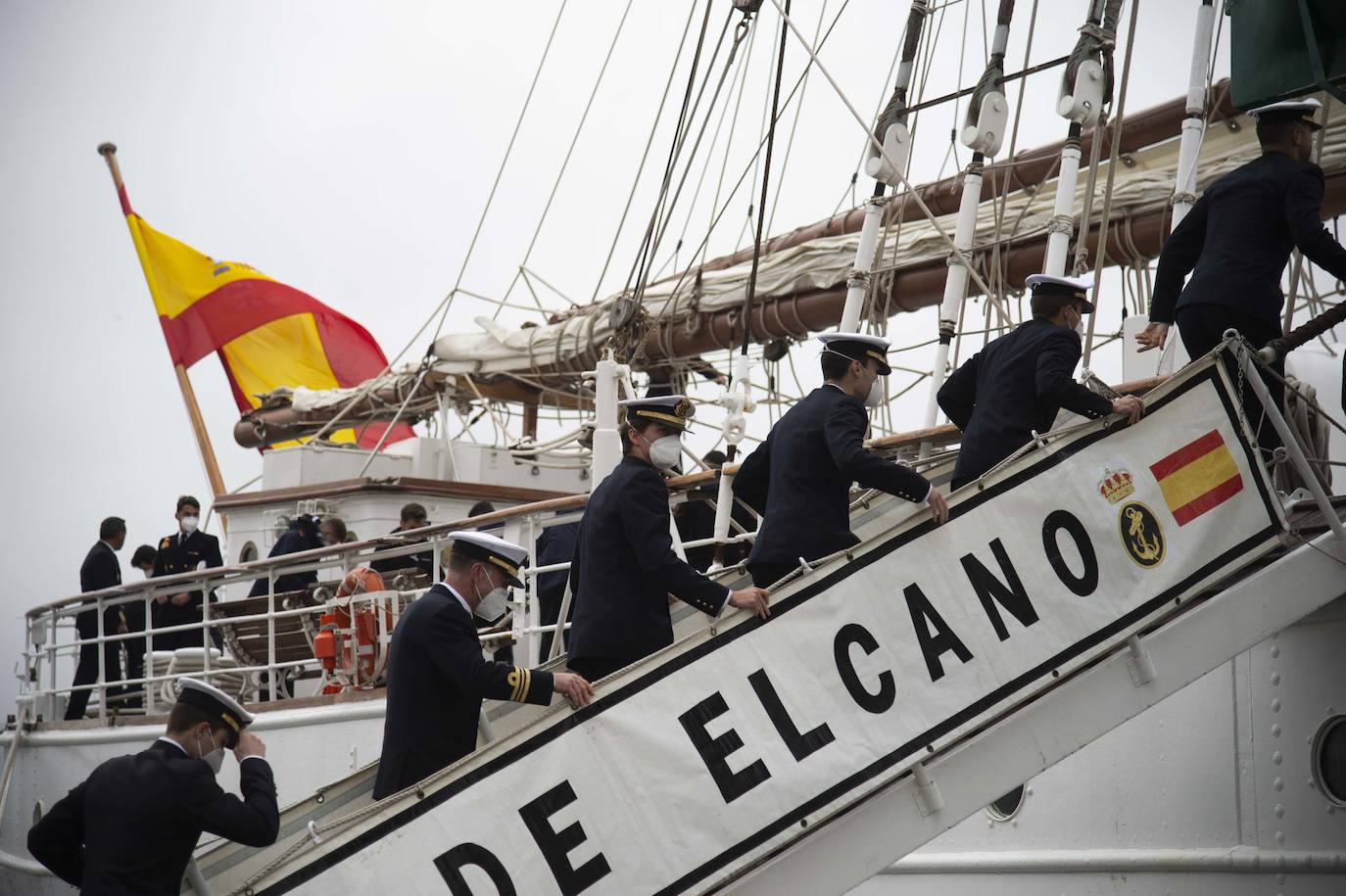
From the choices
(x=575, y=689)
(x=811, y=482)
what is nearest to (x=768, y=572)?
(x=811, y=482)

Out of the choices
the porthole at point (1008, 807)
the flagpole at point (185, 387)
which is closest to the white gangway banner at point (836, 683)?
the porthole at point (1008, 807)

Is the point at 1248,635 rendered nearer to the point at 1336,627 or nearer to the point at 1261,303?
the point at 1336,627

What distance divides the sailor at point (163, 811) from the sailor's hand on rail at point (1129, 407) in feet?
9.22

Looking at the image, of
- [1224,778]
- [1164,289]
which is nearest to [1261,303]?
[1164,289]

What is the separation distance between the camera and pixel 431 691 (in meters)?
4.21

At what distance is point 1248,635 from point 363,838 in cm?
279

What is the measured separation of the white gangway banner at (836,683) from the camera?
3.84 meters

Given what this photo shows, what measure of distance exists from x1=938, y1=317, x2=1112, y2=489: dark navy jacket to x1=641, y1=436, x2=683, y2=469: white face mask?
0.98m

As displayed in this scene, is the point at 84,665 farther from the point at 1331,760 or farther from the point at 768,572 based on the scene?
the point at 1331,760

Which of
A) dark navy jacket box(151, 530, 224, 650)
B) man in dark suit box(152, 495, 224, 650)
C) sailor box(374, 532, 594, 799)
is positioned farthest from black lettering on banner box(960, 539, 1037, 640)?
dark navy jacket box(151, 530, 224, 650)

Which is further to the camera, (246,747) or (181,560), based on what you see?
(181,560)

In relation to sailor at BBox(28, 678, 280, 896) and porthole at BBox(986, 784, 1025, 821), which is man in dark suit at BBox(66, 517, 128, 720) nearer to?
sailor at BBox(28, 678, 280, 896)

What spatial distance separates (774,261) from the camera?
1163cm

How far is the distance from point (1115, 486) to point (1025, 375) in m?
0.52
